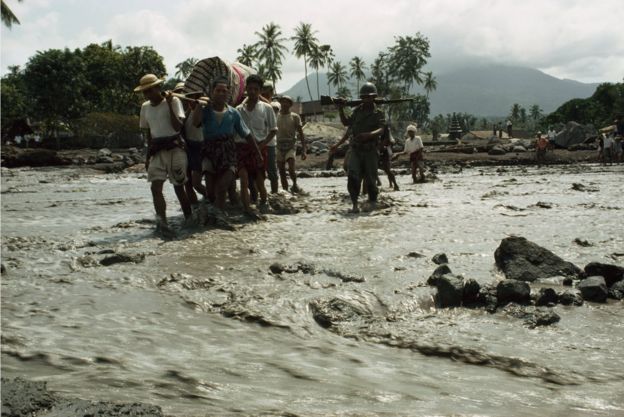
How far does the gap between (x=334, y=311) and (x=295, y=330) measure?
38 centimetres

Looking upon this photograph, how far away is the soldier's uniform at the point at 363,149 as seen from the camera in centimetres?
866

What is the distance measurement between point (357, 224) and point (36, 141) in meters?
49.4

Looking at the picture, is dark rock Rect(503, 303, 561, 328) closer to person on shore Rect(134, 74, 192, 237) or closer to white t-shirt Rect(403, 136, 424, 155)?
person on shore Rect(134, 74, 192, 237)

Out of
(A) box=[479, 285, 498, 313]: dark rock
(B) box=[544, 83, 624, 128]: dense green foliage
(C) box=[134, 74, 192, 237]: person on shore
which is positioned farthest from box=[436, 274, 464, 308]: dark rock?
(B) box=[544, 83, 624, 128]: dense green foliage

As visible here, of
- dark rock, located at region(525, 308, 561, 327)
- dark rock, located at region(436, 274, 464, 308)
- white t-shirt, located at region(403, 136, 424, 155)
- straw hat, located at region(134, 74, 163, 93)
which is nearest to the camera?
dark rock, located at region(525, 308, 561, 327)

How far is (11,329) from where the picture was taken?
11.3 ft

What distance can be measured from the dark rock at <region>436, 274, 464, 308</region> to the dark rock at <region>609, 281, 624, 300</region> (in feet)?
3.36

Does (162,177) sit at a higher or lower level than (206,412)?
higher

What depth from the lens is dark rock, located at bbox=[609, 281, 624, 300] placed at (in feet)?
13.7

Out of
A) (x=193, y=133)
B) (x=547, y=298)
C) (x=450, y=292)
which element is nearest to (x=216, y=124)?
(x=193, y=133)

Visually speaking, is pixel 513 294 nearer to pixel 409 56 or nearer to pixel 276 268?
pixel 276 268

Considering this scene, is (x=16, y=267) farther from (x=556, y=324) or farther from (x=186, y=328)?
(x=556, y=324)

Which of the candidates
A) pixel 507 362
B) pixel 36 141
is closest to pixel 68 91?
pixel 36 141

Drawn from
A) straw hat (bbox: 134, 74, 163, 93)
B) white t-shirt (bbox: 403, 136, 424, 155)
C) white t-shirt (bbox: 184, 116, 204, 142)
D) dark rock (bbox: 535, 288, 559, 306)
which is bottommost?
dark rock (bbox: 535, 288, 559, 306)
